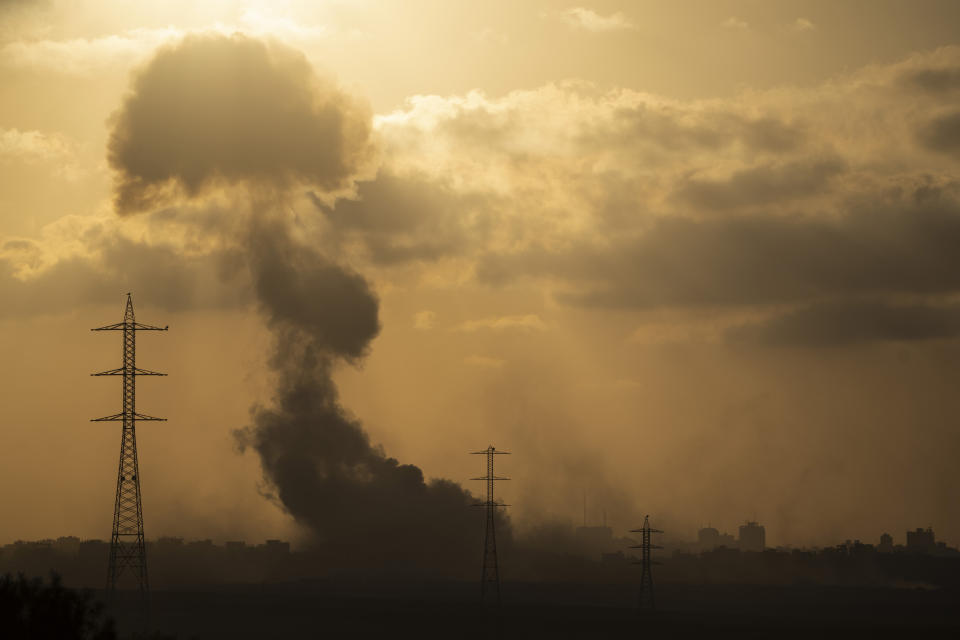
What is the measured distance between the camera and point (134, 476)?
117 m

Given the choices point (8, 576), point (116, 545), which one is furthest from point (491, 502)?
point (8, 576)

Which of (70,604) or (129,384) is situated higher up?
(129,384)

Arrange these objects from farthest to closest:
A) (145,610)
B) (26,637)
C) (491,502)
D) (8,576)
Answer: (491,502), (145,610), (8,576), (26,637)

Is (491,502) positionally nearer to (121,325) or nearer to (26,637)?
(121,325)

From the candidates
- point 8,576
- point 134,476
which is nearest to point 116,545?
point 134,476

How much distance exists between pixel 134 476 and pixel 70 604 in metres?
41.2

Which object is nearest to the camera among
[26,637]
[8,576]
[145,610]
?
[26,637]

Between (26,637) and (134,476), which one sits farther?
(134,476)

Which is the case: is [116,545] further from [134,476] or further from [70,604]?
[70,604]

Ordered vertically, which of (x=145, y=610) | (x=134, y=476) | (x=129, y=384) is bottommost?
(x=145, y=610)

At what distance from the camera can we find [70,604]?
7612cm

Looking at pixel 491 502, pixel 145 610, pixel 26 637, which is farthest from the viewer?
pixel 491 502

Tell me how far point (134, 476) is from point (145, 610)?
1209 centimetres

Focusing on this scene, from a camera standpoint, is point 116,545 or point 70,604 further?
point 116,545
